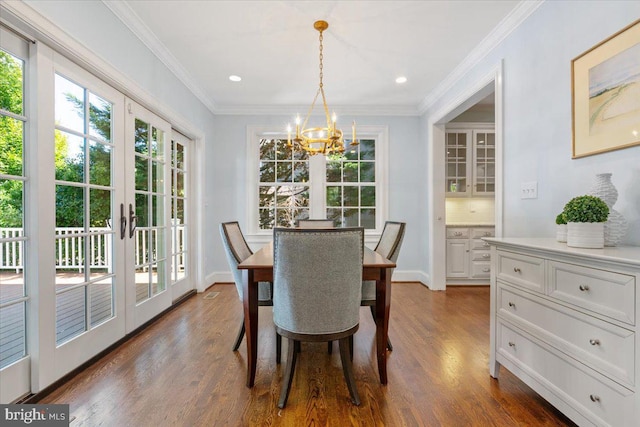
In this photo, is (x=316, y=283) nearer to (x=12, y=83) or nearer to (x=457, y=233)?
(x=12, y=83)

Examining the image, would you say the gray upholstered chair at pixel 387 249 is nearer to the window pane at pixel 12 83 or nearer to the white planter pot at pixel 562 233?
the white planter pot at pixel 562 233

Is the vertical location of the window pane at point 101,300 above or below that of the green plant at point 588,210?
below

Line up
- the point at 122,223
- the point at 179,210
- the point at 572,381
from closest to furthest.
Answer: the point at 572,381, the point at 122,223, the point at 179,210

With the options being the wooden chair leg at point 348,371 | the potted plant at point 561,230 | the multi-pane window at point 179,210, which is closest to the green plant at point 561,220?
the potted plant at point 561,230

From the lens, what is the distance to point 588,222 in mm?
1386

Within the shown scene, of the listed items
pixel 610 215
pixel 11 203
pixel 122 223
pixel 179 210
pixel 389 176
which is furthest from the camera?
pixel 389 176

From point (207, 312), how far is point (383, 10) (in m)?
3.30

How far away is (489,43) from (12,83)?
11.5 feet

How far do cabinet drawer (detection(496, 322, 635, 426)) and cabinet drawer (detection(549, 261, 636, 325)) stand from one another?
0.28 meters

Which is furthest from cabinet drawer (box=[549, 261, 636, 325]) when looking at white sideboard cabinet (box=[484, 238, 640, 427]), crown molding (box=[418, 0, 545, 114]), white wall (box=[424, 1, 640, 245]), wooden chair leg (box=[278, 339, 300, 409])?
crown molding (box=[418, 0, 545, 114])

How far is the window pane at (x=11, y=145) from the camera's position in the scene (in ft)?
4.96

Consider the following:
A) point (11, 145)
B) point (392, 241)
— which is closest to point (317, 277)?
point (392, 241)

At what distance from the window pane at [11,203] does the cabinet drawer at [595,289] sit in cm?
282

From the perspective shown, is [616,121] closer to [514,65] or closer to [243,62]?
[514,65]
